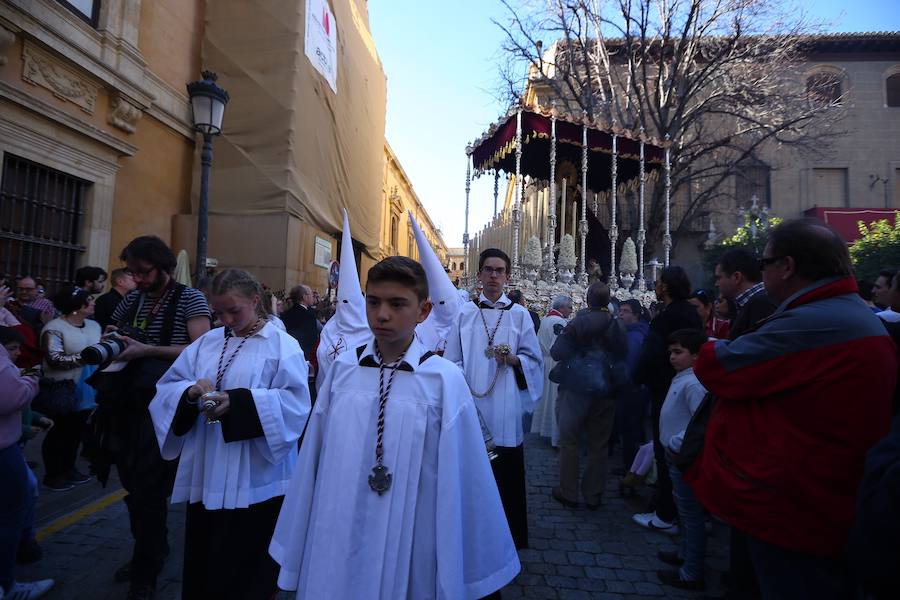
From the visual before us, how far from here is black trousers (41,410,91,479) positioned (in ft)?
15.6

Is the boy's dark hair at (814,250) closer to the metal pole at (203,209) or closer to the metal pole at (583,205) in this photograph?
the metal pole at (203,209)

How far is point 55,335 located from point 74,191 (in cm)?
559

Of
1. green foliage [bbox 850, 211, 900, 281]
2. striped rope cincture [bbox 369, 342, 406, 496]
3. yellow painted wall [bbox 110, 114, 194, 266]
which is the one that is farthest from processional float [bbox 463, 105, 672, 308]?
striped rope cincture [bbox 369, 342, 406, 496]

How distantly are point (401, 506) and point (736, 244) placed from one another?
68.6 feet

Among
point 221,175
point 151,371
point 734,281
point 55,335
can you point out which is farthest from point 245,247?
point 734,281

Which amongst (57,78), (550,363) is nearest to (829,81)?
(550,363)

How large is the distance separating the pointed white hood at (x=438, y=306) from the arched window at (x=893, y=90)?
31.2 m

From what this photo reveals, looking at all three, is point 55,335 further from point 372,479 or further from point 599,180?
point 599,180

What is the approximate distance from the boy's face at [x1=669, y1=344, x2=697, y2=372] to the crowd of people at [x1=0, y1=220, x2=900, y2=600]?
0.01 m

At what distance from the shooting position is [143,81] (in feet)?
32.8

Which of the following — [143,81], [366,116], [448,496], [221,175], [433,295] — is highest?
[366,116]

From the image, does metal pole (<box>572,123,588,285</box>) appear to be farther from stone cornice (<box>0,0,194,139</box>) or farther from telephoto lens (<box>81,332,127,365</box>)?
telephoto lens (<box>81,332,127,365</box>)

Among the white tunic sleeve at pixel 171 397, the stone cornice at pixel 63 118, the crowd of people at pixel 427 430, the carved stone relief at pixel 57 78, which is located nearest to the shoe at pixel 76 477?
the crowd of people at pixel 427 430

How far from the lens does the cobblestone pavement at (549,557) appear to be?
3178 millimetres
